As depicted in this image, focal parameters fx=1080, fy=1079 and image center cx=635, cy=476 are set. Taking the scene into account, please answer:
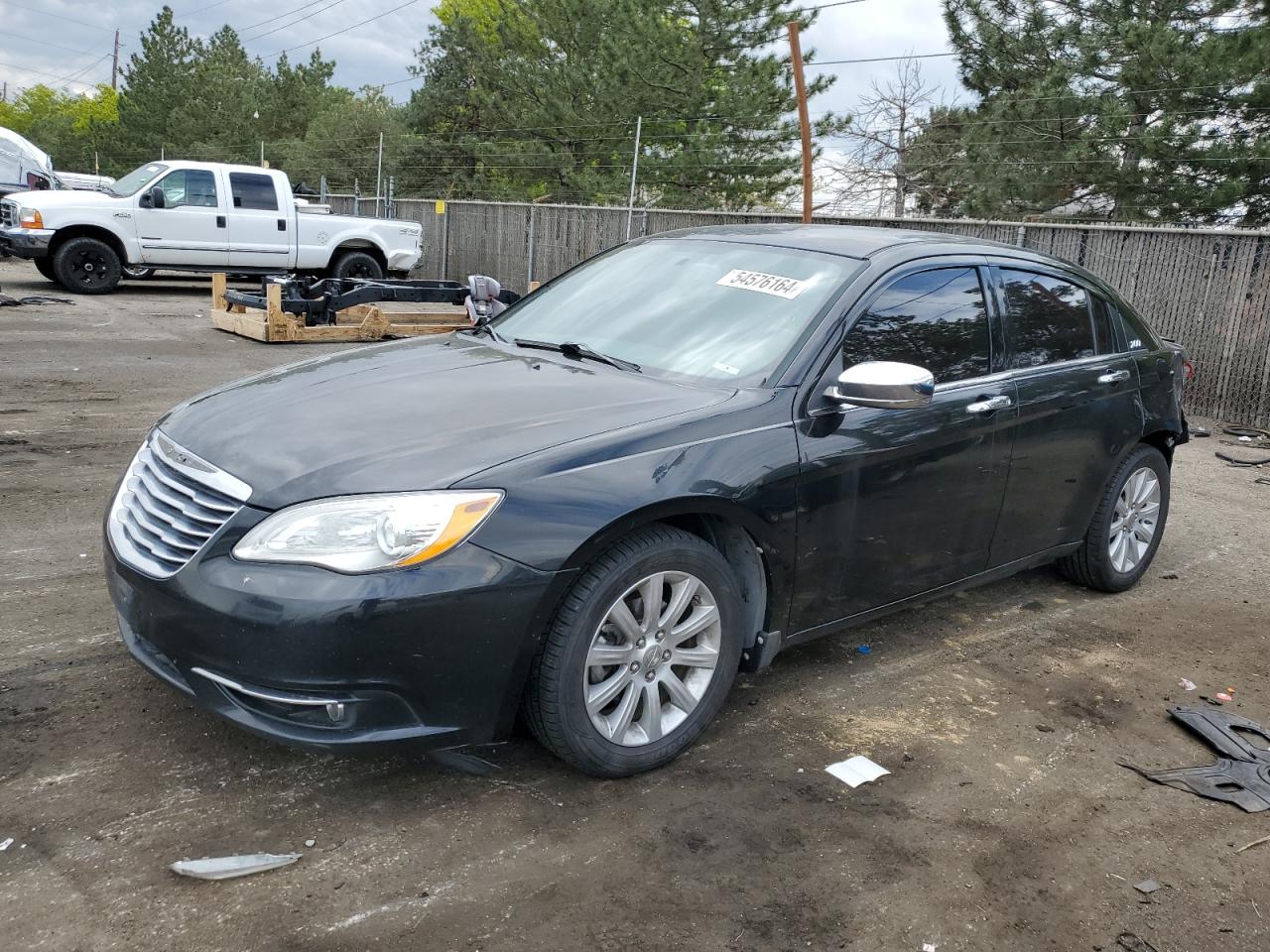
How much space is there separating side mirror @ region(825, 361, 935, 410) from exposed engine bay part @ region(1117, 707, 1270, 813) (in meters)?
1.41

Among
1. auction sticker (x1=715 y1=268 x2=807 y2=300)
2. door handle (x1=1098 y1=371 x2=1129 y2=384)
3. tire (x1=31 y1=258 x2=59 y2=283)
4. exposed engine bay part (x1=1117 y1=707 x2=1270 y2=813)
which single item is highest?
auction sticker (x1=715 y1=268 x2=807 y2=300)

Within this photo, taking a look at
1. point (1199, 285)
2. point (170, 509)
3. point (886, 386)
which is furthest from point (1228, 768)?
point (1199, 285)

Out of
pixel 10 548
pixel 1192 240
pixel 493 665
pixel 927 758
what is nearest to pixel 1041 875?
pixel 927 758

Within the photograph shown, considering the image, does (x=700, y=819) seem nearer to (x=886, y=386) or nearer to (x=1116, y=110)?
(x=886, y=386)

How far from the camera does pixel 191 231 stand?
1692cm

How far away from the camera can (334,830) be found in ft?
9.43

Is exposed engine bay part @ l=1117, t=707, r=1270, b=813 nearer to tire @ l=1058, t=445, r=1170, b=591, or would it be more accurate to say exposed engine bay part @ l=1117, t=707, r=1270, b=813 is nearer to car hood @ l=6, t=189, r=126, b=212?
tire @ l=1058, t=445, r=1170, b=591

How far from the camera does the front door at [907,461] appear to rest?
3.57 m

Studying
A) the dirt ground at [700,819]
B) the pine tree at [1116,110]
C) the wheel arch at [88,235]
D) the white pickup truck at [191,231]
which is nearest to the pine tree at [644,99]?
the pine tree at [1116,110]

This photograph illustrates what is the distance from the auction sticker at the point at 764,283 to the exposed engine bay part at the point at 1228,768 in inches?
76.8

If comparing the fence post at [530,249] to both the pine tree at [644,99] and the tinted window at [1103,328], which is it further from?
the tinted window at [1103,328]

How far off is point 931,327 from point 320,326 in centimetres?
1045

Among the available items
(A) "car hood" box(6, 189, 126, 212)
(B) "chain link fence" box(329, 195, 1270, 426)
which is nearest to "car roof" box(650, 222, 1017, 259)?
(B) "chain link fence" box(329, 195, 1270, 426)

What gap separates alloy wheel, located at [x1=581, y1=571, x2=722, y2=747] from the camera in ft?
10.1
